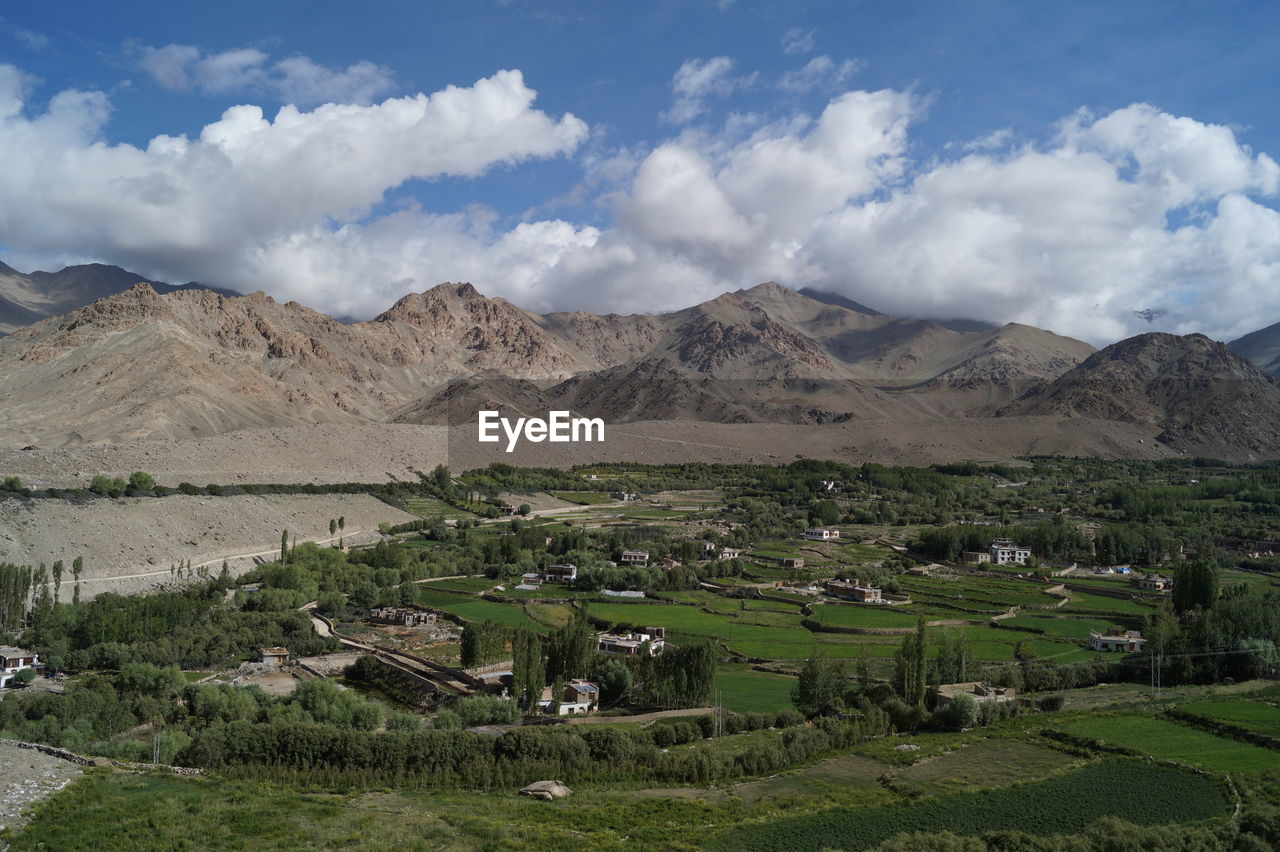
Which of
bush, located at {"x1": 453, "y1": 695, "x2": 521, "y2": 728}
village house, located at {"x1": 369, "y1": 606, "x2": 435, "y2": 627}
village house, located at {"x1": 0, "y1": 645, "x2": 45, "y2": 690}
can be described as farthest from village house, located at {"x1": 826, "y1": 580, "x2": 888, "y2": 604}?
village house, located at {"x1": 0, "y1": 645, "x2": 45, "y2": 690}

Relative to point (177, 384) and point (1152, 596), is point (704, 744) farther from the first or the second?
point (177, 384)

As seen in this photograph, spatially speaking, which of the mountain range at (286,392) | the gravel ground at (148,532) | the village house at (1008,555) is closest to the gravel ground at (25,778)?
the gravel ground at (148,532)

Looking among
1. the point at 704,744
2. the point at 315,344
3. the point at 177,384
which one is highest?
the point at 315,344

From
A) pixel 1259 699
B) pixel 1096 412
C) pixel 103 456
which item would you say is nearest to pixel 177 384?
pixel 103 456

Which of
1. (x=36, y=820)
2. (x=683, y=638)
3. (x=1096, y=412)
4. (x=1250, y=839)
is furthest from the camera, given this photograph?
(x=1096, y=412)

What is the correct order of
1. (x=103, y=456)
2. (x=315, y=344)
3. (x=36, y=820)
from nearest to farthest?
(x=36, y=820) < (x=103, y=456) < (x=315, y=344)

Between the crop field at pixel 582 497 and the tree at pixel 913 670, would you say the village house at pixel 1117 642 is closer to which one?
the tree at pixel 913 670

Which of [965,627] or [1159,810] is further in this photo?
[965,627]
